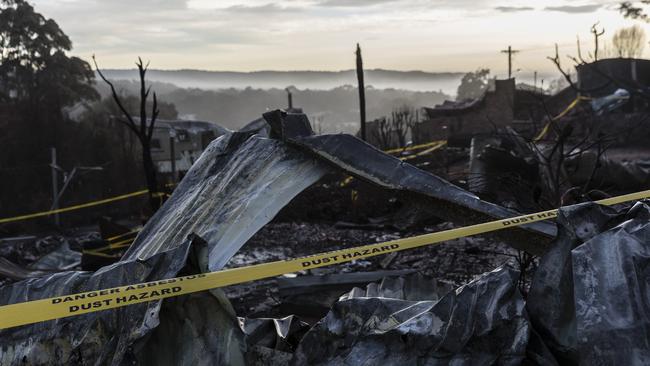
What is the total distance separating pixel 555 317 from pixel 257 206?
52.2 inches

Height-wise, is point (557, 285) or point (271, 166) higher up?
point (271, 166)

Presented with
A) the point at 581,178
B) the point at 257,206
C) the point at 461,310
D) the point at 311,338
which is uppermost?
the point at 257,206

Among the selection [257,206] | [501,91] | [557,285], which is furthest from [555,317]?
[501,91]

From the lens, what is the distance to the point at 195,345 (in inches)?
90.8

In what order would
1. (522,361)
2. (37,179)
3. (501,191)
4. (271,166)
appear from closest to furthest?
(522,361), (271,166), (501,191), (37,179)

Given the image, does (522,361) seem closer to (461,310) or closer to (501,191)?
(461,310)

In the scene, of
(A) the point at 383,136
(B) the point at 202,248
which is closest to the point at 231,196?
(B) the point at 202,248

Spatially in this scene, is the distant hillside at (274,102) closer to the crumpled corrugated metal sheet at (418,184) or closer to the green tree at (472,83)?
the green tree at (472,83)

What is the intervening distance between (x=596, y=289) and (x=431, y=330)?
1.92 feet

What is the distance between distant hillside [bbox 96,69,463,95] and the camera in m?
125

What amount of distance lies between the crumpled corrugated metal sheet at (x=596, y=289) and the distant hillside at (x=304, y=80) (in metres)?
117

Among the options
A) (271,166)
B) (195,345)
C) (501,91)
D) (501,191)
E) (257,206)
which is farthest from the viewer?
(501,91)

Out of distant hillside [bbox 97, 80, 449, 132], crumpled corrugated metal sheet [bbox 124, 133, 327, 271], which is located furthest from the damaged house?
distant hillside [bbox 97, 80, 449, 132]

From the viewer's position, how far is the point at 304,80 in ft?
500
